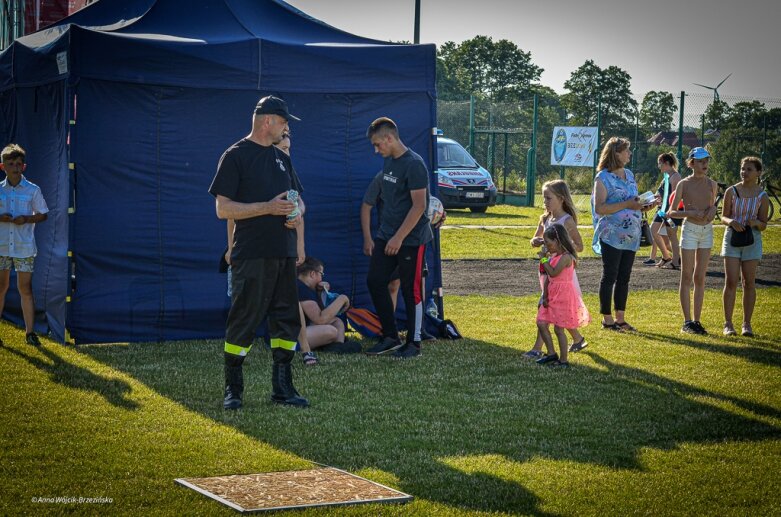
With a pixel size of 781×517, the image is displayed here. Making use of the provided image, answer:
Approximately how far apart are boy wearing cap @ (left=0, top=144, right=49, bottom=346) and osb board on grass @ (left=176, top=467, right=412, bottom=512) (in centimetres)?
498

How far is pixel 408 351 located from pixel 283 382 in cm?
240

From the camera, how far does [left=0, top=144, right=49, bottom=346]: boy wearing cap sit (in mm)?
10141

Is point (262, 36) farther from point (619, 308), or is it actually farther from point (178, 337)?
point (619, 308)

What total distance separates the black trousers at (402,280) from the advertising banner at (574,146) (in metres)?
23.7

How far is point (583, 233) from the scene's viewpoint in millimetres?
23578

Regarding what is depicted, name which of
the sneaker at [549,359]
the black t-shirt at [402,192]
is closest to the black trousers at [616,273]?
the sneaker at [549,359]

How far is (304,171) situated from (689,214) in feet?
13.9


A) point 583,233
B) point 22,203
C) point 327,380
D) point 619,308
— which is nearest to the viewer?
point 327,380

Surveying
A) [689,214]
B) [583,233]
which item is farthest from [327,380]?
[583,233]

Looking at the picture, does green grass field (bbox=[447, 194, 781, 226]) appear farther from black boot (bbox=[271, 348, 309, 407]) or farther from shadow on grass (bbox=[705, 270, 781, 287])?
black boot (bbox=[271, 348, 309, 407])

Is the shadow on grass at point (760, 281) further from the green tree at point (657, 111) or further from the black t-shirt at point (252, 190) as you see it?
the green tree at point (657, 111)

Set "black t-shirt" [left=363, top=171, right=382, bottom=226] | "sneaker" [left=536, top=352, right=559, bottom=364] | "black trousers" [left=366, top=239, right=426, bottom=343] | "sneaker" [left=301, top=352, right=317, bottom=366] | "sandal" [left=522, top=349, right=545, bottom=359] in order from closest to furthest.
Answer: "sneaker" [left=301, top=352, right=317, bottom=366], "sneaker" [left=536, top=352, right=559, bottom=364], "sandal" [left=522, top=349, right=545, bottom=359], "black trousers" [left=366, top=239, right=426, bottom=343], "black t-shirt" [left=363, top=171, right=382, bottom=226]

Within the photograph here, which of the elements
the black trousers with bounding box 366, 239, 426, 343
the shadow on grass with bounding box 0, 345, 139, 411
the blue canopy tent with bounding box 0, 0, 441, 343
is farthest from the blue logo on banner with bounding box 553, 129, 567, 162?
the shadow on grass with bounding box 0, 345, 139, 411

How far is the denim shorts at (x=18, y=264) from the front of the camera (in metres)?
10.2
